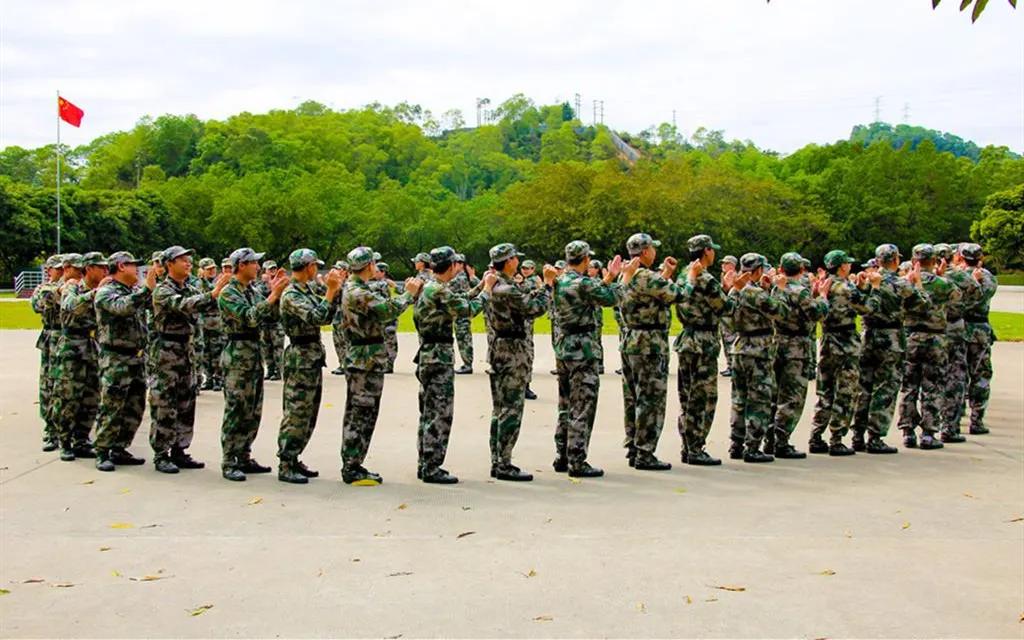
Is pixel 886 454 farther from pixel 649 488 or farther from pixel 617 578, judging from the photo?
pixel 617 578

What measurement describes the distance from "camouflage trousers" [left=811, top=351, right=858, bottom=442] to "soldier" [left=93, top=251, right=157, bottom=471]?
6242 mm

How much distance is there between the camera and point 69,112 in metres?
43.5

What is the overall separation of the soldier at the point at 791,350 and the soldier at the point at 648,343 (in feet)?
3.86

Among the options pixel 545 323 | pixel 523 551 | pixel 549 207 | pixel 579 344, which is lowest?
pixel 523 551

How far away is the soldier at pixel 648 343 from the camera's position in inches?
331

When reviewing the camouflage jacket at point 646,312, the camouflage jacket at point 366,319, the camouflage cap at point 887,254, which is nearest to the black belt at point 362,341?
the camouflage jacket at point 366,319

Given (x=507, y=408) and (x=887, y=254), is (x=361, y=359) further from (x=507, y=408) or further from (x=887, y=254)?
(x=887, y=254)

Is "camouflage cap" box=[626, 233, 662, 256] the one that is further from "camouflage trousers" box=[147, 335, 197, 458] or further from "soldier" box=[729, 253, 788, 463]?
"camouflage trousers" box=[147, 335, 197, 458]

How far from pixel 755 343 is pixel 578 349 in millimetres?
1762

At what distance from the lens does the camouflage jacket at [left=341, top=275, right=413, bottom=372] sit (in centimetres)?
766

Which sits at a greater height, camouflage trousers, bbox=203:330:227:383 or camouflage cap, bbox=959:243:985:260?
camouflage cap, bbox=959:243:985:260

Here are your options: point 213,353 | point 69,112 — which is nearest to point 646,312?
point 213,353

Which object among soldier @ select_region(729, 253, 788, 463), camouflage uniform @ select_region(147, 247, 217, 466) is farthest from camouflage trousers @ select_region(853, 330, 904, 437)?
camouflage uniform @ select_region(147, 247, 217, 466)

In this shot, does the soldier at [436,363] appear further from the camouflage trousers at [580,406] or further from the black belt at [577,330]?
the camouflage trousers at [580,406]
